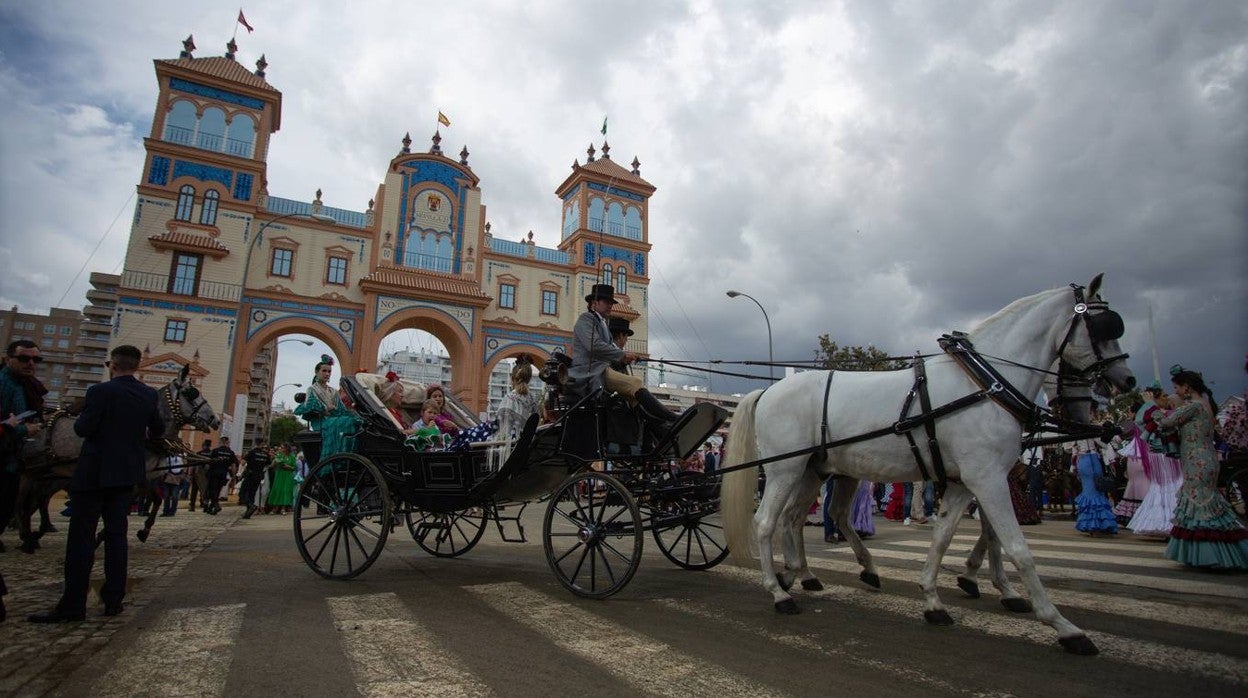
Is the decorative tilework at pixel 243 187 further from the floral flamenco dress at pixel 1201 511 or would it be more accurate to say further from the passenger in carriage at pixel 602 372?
the floral flamenco dress at pixel 1201 511

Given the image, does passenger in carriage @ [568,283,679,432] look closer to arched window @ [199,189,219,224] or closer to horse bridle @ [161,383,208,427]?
horse bridle @ [161,383,208,427]

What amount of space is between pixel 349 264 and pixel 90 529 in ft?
87.4

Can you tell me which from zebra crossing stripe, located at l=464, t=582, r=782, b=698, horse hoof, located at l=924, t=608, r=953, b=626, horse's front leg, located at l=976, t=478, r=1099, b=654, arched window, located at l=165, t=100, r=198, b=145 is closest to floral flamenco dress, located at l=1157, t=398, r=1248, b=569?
horse's front leg, located at l=976, t=478, r=1099, b=654

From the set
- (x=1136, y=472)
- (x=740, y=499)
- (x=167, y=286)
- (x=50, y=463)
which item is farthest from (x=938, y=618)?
(x=167, y=286)

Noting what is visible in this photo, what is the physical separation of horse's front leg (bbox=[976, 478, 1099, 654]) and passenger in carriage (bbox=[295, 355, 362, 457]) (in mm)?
5483

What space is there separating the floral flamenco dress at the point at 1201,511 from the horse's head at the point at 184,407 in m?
10.7

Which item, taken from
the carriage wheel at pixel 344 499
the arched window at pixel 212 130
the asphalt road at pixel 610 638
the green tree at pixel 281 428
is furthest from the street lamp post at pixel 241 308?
the green tree at pixel 281 428

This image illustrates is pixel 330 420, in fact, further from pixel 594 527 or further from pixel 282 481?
pixel 282 481

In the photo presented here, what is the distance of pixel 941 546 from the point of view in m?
4.18

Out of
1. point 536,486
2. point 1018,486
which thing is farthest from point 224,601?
point 1018,486

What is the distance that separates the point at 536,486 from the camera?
6.09 metres

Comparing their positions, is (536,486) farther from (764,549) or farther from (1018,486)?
(1018,486)

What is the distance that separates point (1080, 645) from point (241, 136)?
32.1m

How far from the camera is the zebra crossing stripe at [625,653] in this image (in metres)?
2.83
